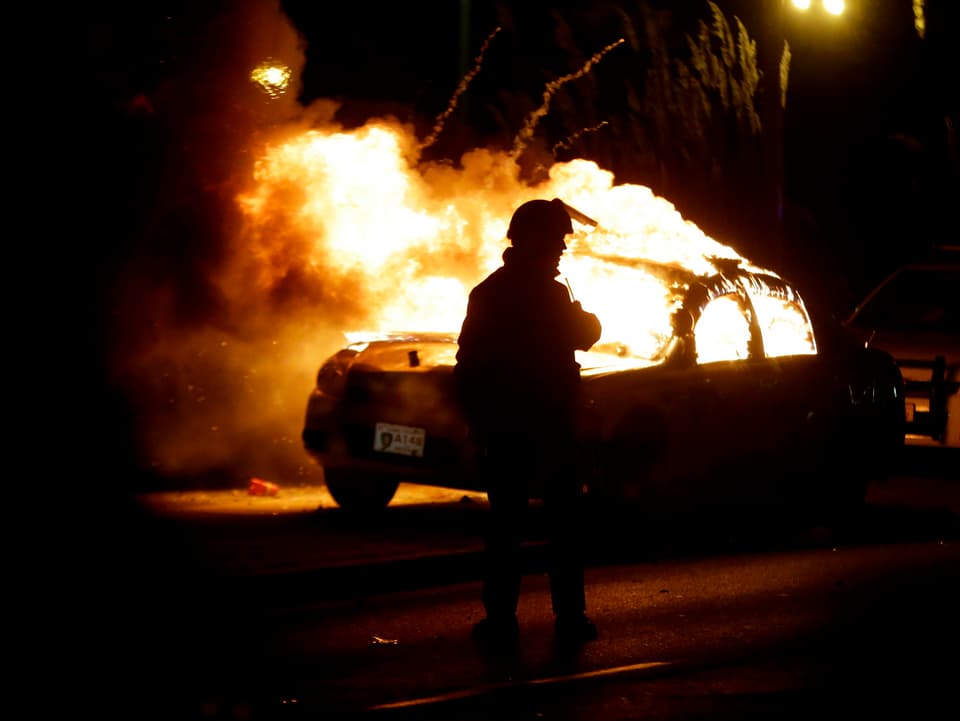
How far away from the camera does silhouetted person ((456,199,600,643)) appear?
6324 mm

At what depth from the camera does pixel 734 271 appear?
398 inches

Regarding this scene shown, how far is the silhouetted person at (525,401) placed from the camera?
20.7ft

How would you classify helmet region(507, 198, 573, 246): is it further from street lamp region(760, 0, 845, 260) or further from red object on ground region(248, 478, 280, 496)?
street lamp region(760, 0, 845, 260)

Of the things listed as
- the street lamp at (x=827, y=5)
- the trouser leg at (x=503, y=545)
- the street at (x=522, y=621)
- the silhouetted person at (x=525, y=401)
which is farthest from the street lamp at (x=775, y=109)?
the trouser leg at (x=503, y=545)

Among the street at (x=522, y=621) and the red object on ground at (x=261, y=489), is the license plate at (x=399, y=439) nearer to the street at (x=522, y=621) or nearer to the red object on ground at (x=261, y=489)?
the street at (x=522, y=621)

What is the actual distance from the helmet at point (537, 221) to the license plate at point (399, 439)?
317 centimetres

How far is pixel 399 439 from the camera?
31.0 ft

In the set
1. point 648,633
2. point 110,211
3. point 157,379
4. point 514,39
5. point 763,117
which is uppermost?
point 514,39

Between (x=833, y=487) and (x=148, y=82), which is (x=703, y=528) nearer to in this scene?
(x=833, y=487)

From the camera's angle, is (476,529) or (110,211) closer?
(476,529)

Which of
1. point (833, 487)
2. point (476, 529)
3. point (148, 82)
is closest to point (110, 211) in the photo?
point (148, 82)

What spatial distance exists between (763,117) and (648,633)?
9.61 metres

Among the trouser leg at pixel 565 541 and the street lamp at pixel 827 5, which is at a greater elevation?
the street lamp at pixel 827 5

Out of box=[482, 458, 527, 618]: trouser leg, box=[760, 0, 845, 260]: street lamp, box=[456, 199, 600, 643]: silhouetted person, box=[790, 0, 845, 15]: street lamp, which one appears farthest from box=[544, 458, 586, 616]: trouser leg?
box=[790, 0, 845, 15]: street lamp
